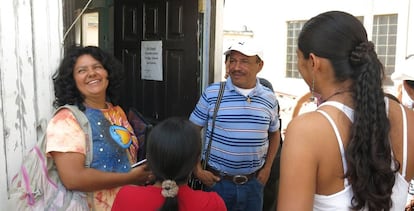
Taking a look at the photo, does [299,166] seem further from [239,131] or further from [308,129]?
[239,131]

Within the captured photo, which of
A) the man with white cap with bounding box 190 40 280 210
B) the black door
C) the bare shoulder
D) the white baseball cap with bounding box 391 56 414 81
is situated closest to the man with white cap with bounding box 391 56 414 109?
the white baseball cap with bounding box 391 56 414 81

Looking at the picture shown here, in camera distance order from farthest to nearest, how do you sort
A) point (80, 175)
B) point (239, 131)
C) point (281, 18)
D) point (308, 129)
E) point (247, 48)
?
point (281, 18) → point (247, 48) → point (239, 131) → point (80, 175) → point (308, 129)

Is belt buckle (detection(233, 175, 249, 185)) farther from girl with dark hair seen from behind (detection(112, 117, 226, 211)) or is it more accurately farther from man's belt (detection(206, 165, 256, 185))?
girl with dark hair seen from behind (detection(112, 117, 226, 211))

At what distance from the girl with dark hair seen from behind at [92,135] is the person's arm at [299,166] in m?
0.69

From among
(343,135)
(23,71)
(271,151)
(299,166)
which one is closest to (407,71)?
(271,151)

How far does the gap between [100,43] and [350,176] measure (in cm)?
374

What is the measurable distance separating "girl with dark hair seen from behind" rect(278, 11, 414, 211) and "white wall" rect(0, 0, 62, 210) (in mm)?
1195

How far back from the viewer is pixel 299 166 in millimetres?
1251

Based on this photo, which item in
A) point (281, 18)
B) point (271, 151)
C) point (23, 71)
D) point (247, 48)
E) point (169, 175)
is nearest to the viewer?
point (169, 175)

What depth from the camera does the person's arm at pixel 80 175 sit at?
1699mm

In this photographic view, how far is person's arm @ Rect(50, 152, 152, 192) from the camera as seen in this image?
170 centimetres

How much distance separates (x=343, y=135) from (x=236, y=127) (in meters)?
1.35

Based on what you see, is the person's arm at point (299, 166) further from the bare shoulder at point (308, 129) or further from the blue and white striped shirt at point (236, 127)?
the blue and white striped shirt at point (236, 127)

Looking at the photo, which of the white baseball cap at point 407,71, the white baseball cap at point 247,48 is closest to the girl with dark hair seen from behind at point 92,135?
the white baseball cap at point 247,48
